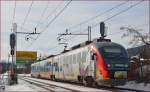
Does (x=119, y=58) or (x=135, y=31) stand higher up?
(x=135, y=31)

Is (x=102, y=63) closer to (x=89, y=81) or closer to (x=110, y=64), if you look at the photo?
(x=110, y=64)

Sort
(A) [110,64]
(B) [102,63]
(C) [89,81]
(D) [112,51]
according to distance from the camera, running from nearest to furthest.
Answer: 1. (A) [110,64]
2. (B) [102,63]
3. (D) [112,51]
4. (C) [89,81]

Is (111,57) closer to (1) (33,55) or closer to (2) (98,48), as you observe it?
(2) (98,48)

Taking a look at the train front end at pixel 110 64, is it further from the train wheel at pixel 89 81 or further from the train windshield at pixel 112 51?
the train wheel at pixel 89 81

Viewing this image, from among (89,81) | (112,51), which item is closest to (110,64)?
(112,51)

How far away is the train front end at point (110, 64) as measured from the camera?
26.5m

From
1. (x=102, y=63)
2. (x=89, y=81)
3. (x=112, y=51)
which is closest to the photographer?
(x=102, y=63)

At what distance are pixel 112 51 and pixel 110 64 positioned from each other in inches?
55.1

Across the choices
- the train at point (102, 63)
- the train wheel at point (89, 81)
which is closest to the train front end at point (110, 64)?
the train at point (102, 63)

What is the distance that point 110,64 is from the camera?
26750 mm

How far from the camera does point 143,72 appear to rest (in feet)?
122

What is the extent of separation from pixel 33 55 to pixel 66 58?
7357 centimetres

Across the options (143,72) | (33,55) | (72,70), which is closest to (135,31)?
(143,72)

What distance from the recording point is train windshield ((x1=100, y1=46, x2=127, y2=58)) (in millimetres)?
27492
